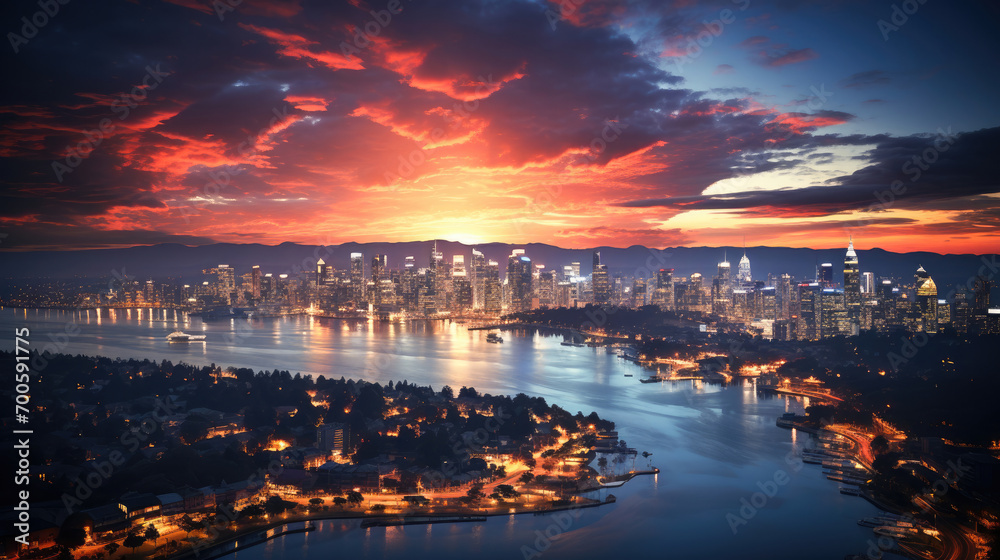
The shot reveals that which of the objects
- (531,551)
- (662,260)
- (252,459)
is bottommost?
(531,551)

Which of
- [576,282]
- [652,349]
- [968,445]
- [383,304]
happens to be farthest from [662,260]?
[968,445]

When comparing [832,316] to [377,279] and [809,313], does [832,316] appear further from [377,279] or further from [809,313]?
[377,279]

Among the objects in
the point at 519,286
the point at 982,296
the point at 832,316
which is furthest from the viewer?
the point at 519,286

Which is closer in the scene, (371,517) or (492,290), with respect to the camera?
(371,517)

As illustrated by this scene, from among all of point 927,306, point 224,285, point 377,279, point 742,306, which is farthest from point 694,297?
point 224,285

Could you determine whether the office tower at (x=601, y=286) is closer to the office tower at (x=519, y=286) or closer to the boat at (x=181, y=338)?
the office tower at (x=519, y=286)

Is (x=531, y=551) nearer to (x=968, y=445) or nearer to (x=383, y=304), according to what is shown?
(x=968, y=445)
